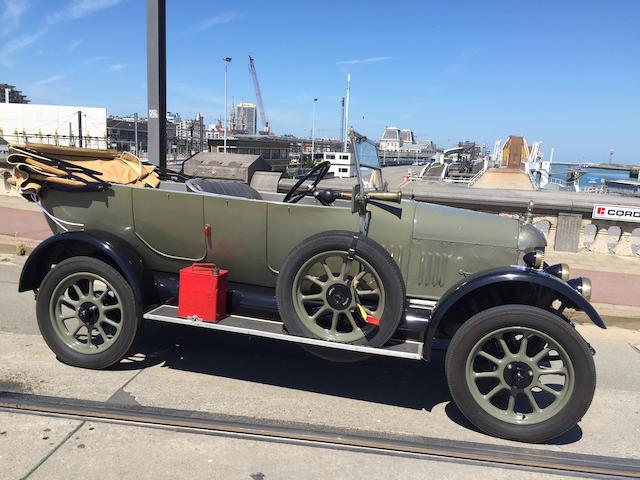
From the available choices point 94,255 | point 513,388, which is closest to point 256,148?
point 94,255

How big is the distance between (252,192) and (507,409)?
2845 mm

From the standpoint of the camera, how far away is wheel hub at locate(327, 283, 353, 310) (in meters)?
3.38

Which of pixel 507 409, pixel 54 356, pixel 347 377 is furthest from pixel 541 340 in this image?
pixel 54 356

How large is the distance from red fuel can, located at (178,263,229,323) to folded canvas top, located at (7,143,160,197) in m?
1.13

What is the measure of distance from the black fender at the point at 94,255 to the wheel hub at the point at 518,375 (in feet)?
8.64

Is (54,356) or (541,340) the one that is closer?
(541,340)

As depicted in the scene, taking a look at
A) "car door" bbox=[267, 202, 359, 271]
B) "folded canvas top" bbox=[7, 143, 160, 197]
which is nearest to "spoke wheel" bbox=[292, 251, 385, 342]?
"car door" bbox=[267, 202, 359, 271]

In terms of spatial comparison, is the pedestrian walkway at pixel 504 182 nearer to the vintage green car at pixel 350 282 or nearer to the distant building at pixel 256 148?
the distant building at pixel 256 148

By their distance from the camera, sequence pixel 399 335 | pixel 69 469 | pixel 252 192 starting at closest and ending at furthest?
pixel 69 469 → pixel 399 335 → pixel 252 192

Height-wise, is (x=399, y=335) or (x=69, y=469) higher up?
(x=399, y=335)

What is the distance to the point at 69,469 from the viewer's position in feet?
8.58

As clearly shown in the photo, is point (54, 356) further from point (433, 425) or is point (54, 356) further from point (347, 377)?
point (433, 425)

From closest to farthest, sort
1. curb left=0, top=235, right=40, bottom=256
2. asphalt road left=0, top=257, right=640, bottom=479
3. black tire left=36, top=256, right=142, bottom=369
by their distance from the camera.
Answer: asphalt road left=0, top=257, right=640, bottom=479 → black tire left=36, top=256, right=142, bottom=369 → curb left=0, top=235, right=40, bottom=256

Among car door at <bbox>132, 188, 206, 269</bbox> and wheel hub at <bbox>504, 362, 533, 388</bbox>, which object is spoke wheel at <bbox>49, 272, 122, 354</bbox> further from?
wheel hub at <bbox>504, 362, 533, 388</bbox>
